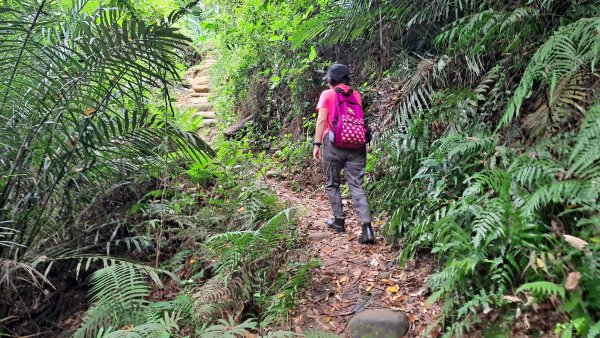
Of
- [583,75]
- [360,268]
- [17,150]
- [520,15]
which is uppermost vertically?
[520,15]

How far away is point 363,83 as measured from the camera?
6.22 metres

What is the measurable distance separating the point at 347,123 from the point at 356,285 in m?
1.40

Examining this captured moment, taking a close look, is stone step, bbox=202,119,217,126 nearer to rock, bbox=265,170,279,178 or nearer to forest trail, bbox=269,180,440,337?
rock, bbox=265,170,279,178

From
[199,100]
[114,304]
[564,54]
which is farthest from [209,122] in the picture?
[564,54]

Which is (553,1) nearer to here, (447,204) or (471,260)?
(447,204)

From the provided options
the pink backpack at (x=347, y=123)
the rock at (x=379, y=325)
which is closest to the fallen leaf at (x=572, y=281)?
the rock at (x=379, y=325)

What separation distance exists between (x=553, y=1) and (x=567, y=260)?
242 cm

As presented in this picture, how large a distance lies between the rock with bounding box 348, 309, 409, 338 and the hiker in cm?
112

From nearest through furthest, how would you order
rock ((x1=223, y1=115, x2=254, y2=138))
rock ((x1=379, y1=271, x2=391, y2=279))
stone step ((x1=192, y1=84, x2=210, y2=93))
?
rock ((x1=379, y1=271, x2=391, y2=279)), rock ((x1=223, y1=115, x2=254, y2=138)), stone step ((x1=192, y1=84, x2=210, y2=93))

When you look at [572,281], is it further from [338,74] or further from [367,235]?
[338,74]

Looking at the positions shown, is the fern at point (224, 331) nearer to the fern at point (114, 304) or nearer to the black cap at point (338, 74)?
the fern at point (114, 304)

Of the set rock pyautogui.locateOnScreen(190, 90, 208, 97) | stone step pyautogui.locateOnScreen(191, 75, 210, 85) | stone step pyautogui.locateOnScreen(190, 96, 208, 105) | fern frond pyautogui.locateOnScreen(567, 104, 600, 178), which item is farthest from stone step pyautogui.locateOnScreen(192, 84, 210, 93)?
fern frond pyautogui.locateOnScreen(567, 104, 600, 178)

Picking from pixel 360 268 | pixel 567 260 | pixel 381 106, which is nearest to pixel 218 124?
pixel 381 106

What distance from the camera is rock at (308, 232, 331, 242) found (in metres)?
4.08
